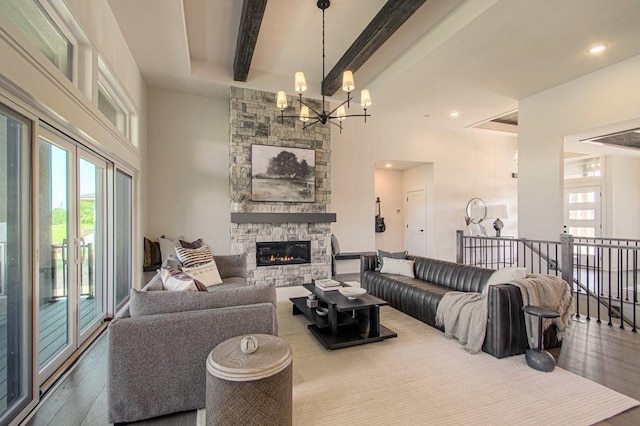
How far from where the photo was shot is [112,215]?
3721mm

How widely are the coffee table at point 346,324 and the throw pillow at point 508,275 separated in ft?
3.83

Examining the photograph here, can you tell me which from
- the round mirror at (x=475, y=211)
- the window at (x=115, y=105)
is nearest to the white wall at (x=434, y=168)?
the round mirror at (x=475, y=211)

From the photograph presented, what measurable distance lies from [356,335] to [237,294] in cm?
145

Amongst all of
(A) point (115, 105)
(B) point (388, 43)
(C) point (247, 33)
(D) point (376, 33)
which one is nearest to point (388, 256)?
(D) point (376, 33)

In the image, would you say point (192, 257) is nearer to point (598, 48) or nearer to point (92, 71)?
point (92, 71)

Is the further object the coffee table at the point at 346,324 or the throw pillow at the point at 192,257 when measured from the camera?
the throw pillow at the point at 192,257

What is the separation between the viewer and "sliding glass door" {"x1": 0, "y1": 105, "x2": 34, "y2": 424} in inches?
71.4

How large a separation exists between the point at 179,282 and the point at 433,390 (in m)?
2.09

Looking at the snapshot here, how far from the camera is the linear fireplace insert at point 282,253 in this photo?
5.56m

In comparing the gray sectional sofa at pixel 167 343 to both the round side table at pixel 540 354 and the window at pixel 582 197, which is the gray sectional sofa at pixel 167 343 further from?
the window at pixel 582 197

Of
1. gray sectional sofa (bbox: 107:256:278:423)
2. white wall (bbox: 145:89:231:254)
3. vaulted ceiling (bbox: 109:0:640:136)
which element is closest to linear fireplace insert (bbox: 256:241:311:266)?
white wall (bbox: 145:89:231:254)

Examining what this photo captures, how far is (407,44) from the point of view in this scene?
4.41 m

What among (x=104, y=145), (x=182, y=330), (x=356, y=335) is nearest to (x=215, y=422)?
(x=182, y=330)

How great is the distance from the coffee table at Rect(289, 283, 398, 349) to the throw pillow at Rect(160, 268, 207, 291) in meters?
1.30
